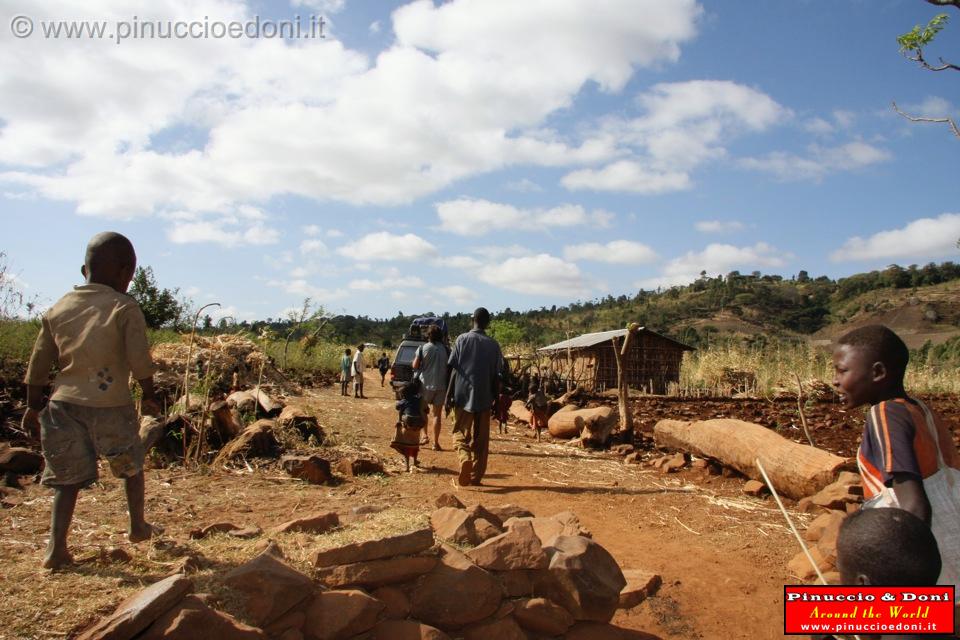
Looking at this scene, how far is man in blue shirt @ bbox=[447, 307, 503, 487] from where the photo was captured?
676 cm

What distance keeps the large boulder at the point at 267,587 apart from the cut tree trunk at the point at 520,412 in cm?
1170

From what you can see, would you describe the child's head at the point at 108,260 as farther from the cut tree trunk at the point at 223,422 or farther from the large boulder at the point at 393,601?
the cut tree trunk at the point at 223,422

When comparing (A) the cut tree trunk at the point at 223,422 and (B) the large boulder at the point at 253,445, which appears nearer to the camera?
(B) the large boulder at the point at 253,445

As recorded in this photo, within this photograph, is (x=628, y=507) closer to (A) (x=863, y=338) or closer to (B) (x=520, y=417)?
(A) (x=863, y=338)

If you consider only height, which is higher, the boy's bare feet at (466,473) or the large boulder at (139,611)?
the large boulder at (139,611)

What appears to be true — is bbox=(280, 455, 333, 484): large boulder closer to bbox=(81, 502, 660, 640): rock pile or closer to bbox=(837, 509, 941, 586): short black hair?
bbox=(81, 502, 660, 640): rock pile

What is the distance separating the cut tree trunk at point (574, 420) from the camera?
34.4 feet

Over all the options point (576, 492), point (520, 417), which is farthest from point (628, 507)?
point (520, 417)

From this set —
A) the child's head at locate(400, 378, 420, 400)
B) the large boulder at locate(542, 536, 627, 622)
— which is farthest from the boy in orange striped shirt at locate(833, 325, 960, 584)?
the child's head at locate(400, 378, 420, 400)

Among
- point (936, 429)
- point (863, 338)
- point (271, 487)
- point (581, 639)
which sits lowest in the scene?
point (581, 639)

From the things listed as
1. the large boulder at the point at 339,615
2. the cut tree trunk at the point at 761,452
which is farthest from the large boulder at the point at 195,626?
the cut tree trunk at the point at 761,452

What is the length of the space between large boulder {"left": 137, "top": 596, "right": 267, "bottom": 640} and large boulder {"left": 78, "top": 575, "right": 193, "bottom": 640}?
33 millimetres

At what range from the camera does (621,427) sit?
34.5ft

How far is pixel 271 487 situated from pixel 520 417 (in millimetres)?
10127
